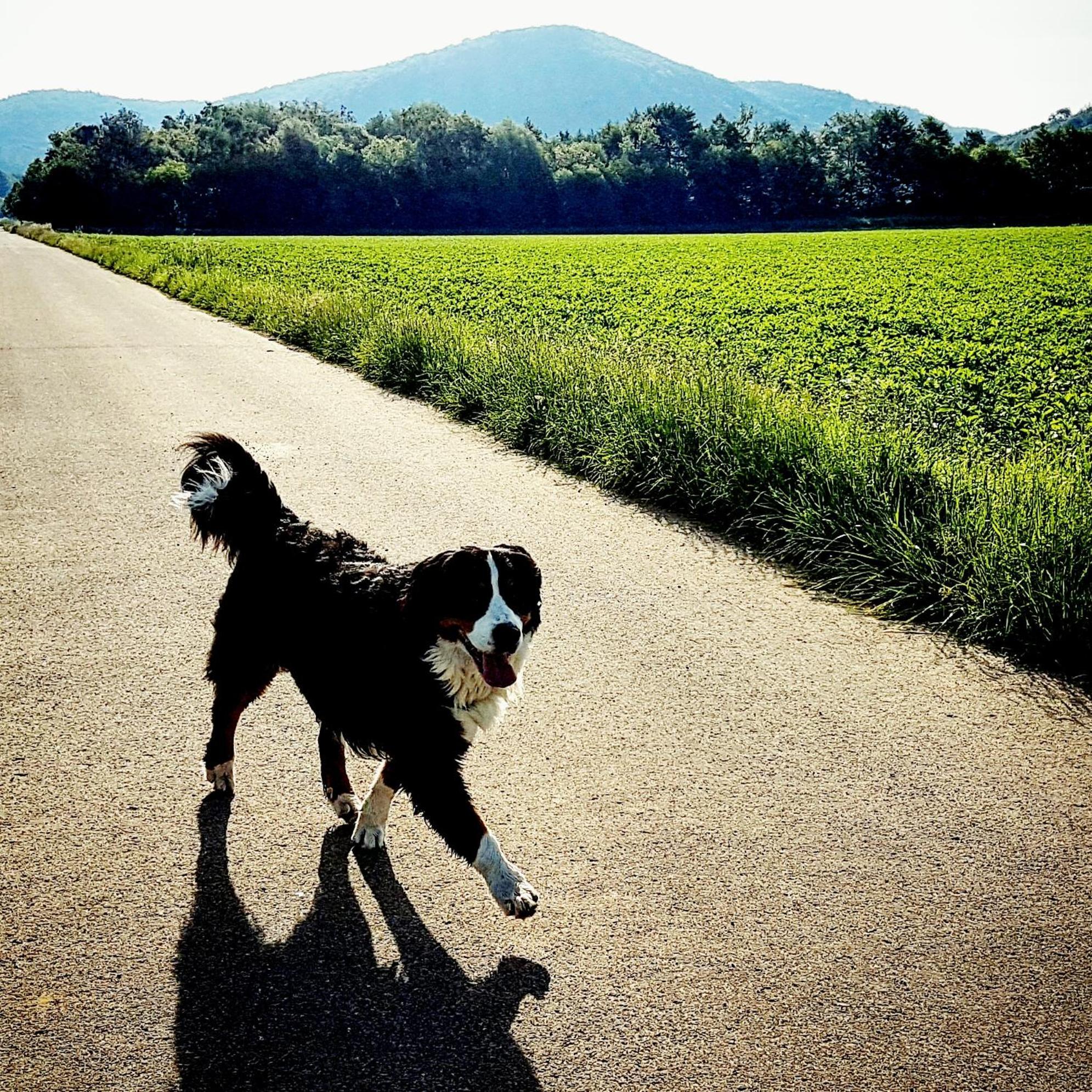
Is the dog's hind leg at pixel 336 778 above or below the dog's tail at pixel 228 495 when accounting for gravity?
below

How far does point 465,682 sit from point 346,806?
1.06 m

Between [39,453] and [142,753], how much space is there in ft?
22.3

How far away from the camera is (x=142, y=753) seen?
4.41 meters

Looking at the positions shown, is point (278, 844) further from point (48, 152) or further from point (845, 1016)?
point (48, 152)

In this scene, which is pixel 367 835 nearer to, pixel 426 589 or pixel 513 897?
pixel 513 897

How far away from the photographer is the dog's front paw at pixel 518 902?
122 inches

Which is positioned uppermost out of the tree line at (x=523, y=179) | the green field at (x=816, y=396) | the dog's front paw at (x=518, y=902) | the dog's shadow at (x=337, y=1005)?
the tree line at (x=523, y=179)

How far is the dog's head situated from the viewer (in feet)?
9.98

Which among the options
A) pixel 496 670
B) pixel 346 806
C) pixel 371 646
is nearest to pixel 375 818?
pixel 346 806

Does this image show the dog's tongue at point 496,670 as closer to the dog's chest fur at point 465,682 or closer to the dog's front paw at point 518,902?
the dog's chest fur at point 465,682

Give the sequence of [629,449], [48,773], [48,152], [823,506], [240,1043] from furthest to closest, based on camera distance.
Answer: [48,152], [629,449], [823,506], [48,773], [240,1043]

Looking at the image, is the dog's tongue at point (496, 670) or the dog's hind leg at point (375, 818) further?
the dog's hind leg at point (375, 818)

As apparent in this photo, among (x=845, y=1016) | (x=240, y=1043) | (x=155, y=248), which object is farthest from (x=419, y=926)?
(x=155, y=248)

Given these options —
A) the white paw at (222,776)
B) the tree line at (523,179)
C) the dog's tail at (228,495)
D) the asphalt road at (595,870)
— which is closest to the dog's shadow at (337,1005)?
the asphalt road at (595,870)
